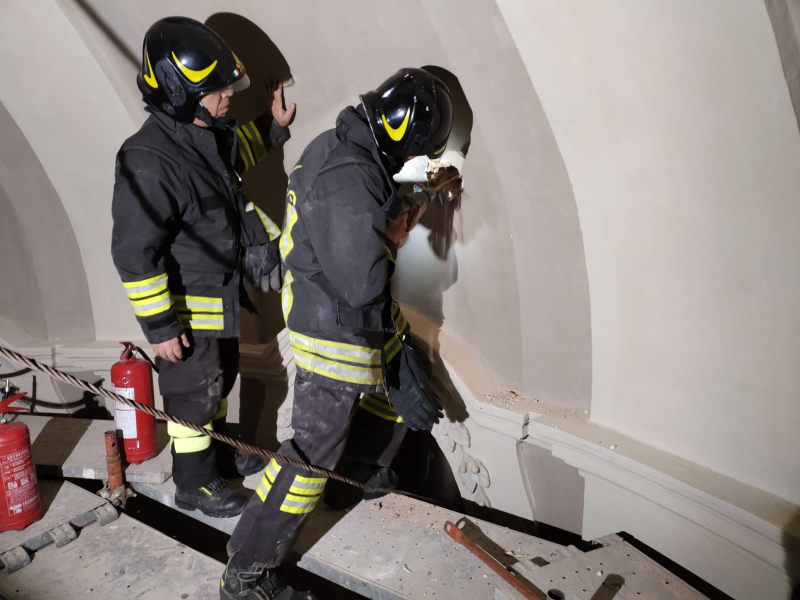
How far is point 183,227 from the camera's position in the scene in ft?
6.77

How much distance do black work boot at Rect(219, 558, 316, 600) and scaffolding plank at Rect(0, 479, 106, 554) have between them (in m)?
1.09

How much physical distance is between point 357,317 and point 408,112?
2.28ft

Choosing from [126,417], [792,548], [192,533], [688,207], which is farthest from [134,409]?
[792,548]

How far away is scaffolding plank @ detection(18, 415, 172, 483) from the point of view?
2691mm

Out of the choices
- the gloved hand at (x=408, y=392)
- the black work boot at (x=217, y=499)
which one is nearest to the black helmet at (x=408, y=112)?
the gloved hand at (x=408, y=392)

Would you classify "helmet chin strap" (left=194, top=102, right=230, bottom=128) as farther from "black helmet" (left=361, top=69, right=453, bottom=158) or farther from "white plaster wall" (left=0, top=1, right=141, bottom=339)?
"white plaster wall" (left=0, top=1, right=141, bottom=339)

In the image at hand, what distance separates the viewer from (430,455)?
3070mm

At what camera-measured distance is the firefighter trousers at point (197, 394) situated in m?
2.18

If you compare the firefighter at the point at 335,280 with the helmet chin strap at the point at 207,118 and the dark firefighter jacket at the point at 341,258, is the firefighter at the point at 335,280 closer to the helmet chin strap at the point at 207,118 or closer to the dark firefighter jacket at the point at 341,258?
the dark firefighter jacket at the point at 341,258

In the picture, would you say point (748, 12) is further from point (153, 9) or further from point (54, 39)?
point (54, 39)

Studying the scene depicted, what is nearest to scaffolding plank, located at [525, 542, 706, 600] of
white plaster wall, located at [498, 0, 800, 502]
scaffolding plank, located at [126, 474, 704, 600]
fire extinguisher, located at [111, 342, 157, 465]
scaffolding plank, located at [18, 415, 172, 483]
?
scaffolding plank, located at [126, 474, 704, 600]

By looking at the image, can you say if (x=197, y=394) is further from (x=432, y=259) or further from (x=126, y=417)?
(x=432, y=259)

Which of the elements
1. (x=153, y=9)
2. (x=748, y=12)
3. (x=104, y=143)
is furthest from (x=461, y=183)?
A: (x=104, y=143)

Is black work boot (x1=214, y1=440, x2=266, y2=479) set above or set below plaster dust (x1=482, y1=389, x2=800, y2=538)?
below
